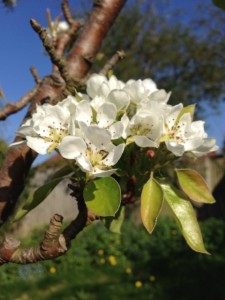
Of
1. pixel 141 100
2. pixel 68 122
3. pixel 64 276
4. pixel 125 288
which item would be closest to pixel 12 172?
pixel 68 122

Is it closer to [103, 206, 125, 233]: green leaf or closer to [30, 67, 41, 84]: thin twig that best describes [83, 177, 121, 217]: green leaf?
[103, 206, 125, 233]: green leaf

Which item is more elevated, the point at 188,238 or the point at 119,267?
the point at 188,238

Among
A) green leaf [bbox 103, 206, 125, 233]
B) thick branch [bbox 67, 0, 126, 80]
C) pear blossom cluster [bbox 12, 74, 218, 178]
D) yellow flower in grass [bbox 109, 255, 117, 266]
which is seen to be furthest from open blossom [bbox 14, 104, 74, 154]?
yellow flower in grass [bbox 109, 255, 117, 266]

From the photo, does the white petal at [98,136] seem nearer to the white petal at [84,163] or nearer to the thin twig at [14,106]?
the white petal at [84,163]

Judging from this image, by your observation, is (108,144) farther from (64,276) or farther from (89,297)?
(64,276)

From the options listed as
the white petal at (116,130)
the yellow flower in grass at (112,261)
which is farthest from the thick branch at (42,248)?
the yellow flower in grass at (112,261)
